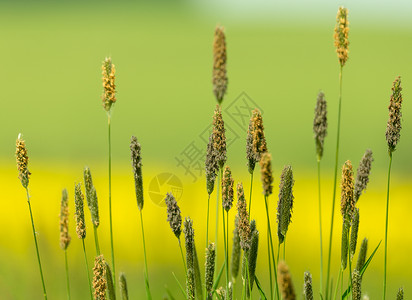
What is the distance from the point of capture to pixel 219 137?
1901 millimetres

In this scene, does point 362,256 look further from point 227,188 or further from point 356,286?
point 227,188

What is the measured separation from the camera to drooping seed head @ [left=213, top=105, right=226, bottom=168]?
6.16 feet

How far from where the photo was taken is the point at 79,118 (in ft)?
39.4

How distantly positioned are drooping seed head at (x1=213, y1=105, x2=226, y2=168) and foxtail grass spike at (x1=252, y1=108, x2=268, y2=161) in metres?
0.14

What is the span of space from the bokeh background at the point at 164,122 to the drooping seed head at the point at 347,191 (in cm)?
52

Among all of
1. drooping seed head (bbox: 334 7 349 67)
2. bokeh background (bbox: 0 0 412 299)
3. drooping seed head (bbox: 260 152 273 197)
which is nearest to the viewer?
drooping seed head (bbox: 260 152 273 197)

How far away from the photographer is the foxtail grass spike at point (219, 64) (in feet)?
5.83

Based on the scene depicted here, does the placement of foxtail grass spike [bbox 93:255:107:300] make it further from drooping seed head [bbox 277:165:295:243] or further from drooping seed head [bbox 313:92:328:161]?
drooping seed head [bbox 313:92:328:161]

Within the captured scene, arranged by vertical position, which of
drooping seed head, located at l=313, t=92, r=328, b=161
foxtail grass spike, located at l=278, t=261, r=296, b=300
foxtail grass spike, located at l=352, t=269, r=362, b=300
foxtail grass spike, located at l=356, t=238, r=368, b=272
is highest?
drooping seed head, located at l=313, t=92, r=328, b=161

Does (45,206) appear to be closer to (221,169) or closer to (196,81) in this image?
(221,169)

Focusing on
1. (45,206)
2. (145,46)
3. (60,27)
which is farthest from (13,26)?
(45,206)

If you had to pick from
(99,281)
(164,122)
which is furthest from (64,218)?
(164,122)

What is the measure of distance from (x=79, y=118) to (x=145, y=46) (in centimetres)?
678

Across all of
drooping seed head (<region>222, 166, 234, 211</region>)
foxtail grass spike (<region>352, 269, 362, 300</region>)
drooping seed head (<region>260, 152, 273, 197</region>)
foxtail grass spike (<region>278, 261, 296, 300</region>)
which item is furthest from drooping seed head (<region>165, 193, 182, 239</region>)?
foxtail grass spike (<region>278, 261, 296, 300</region>)
